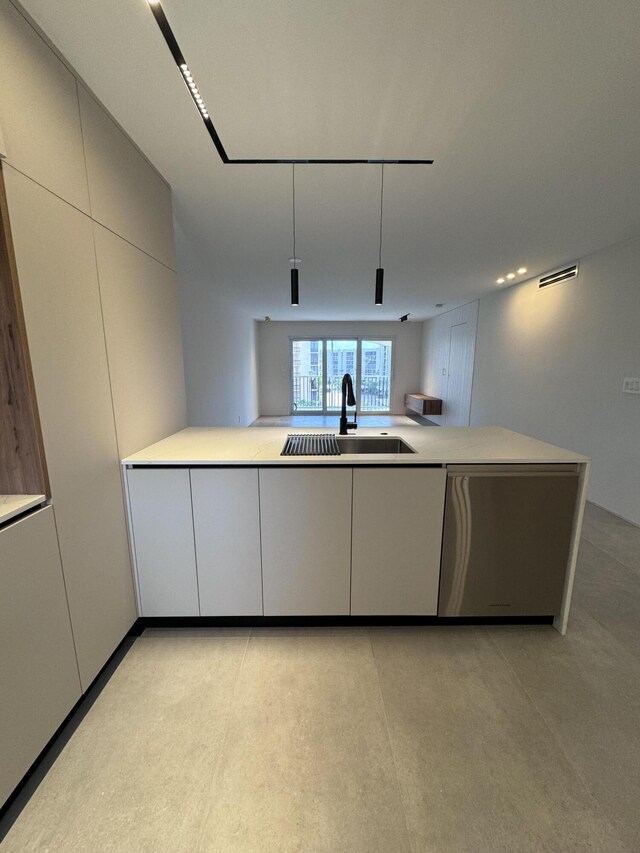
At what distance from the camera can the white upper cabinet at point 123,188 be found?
1451 mm

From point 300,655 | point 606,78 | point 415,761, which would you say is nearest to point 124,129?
point 606,78

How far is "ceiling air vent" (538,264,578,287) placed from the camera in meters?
3.69

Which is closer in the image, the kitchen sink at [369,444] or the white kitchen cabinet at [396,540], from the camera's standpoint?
the white kitchen cabinet at [396,540]

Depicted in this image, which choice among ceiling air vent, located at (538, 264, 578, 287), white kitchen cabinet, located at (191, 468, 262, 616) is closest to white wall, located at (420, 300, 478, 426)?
ceiling air vent, located at (538, 264, 578, 287)

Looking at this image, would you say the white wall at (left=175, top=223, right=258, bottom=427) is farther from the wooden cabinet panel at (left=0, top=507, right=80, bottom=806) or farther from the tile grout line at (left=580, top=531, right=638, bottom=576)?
the tile grout line at (left=580, top=531, right=638, bottom=576)

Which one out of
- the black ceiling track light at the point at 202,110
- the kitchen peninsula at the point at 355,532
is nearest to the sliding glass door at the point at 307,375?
the black ceiling track light at the point at 202,110

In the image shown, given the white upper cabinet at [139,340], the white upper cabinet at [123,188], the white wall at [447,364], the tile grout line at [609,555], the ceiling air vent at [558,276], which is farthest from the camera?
the white wall at [447,364]

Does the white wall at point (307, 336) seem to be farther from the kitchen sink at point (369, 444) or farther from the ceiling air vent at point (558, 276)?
the kitchen sink at point (369, 444)

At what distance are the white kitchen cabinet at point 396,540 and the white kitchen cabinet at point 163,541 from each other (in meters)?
0.88

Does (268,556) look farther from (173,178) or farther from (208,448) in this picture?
(173,178)

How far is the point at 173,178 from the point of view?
6.78 ft

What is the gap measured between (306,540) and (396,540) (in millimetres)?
478

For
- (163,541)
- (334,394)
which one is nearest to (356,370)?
(334,394)

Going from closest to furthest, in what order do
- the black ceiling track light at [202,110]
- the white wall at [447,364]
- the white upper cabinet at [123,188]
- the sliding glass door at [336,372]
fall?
the black ceiling track light at [202,110] → the white upper cabinet at [123,188] → the white wall at [447,364] → the sliding glass door at [336,372]
